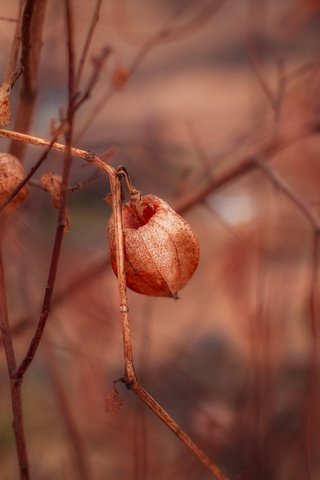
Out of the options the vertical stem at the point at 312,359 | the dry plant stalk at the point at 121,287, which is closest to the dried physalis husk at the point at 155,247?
the dry plant stalk at the point at 121,287

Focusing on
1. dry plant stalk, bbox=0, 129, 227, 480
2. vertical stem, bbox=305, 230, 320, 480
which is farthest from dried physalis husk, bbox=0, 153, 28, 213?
vertical stem, bbox=305, 230, 320, 480

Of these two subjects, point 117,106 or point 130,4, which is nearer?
point 117,106

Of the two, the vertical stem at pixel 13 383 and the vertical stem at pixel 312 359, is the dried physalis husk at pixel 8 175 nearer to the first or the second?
the vertical stem at pixel 13 383

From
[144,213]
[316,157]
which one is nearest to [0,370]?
[316,157]

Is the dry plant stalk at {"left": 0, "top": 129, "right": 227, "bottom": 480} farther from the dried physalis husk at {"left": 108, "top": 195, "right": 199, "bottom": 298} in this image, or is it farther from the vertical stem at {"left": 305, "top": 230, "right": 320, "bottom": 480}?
the vertical stem at {"left": 305, "top": 230, "right": 320, "bottom": 480}

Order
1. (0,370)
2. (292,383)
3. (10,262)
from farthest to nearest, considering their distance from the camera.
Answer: (292,383) → (0,370) → (10,262)

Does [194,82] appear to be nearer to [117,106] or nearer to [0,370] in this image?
[117,106]
